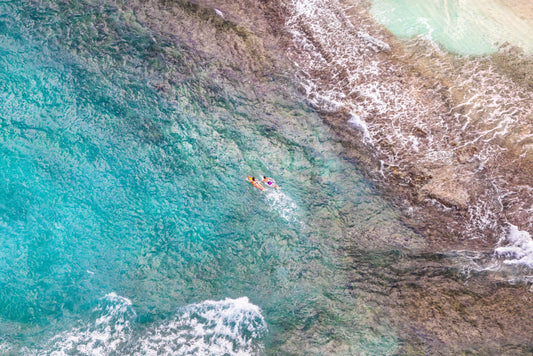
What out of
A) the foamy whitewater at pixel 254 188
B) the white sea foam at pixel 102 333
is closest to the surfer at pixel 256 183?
the foamy whitewater at pixel 254 188

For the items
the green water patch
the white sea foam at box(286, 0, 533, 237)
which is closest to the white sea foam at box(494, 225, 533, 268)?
the white sea foam at box(286, 0, 533, 237)

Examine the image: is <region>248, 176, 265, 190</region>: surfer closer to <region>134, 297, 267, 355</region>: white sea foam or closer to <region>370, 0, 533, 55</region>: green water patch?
<region>134, 297, 267, 355</region>: white sea foam

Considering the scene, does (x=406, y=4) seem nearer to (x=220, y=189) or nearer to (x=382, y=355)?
(x=220, y=189)

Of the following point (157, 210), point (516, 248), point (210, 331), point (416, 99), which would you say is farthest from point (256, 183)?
point (516, 248)

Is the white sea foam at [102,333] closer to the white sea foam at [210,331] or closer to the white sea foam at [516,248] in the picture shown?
the white sea foam at [210,331]

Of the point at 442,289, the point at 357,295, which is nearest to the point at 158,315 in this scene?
the point at 357,295

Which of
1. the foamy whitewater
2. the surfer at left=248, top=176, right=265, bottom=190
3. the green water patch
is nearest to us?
the foamy whitewater

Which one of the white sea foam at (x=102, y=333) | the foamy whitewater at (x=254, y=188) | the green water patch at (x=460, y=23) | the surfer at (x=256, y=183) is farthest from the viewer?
the green water patch at (x=460, y=23)
